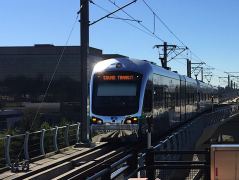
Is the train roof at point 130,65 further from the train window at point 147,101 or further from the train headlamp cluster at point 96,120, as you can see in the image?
the train headlamp cluster at point 96,120

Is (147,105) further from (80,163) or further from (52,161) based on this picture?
(52,161)

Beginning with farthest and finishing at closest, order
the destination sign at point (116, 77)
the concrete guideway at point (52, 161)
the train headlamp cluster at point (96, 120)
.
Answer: the destination sign at point (116, 77) < the train headlamp cluster at point (96, 120) < the concrete guideway at point (52, 161)

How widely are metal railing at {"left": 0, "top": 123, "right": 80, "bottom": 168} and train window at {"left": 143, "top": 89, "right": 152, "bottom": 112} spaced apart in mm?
3405

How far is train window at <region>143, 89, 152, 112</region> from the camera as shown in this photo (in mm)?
21281

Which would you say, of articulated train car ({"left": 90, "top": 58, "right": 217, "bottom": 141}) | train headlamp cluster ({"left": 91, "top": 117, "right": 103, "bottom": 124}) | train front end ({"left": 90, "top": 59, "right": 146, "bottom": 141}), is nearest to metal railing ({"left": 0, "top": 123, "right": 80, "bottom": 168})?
train headlamp cluster ({"left": 91, "top": 117, "right": 103, "bottom": 124})

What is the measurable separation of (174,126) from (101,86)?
382 inches

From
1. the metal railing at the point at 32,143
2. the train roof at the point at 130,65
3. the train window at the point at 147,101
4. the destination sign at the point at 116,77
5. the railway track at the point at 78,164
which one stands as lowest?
the railway track at the point at 78,164

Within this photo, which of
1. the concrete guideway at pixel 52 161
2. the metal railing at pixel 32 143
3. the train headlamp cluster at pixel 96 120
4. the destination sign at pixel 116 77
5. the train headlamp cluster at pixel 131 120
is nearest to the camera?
the concrete guideway at pixel 52 161

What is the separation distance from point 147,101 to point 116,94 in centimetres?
127

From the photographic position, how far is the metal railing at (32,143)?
1645 centimetres

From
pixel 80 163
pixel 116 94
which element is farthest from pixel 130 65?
pixel 80 163

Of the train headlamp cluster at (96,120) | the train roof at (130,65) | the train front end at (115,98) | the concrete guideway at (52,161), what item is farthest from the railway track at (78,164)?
the train roof at (130,65)

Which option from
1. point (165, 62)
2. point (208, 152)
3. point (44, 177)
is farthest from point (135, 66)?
point (165, 62)

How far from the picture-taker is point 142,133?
20.7 m
